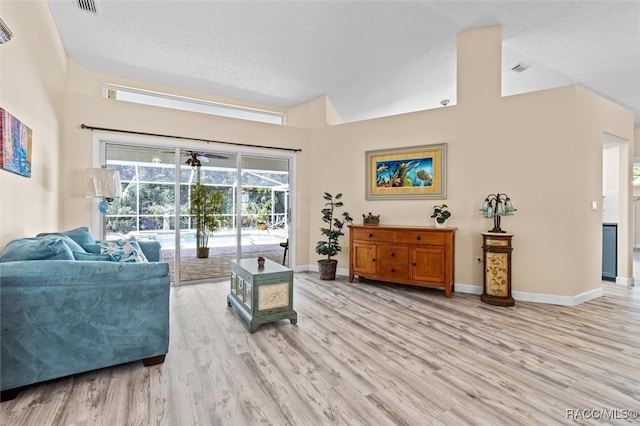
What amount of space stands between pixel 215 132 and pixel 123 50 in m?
1.52

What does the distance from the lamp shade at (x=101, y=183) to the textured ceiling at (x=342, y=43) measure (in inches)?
65.0

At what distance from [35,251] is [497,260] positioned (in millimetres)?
4447

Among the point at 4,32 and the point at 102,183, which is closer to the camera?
the point at 4,32

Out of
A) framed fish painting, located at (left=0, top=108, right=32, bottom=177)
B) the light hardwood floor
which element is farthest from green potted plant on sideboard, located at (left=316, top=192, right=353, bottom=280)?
framed fish painting, located at (left=0, top=108, right=32, bottom=177)

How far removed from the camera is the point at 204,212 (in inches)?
196

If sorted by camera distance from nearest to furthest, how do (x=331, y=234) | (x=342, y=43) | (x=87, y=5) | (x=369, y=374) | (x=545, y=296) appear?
(x=369, y=374) < (x=87, y=5) < (x=545, y=296) < (x=342, y=43) < (x=331, y=234)

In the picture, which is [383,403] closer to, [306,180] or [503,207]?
[503,207]

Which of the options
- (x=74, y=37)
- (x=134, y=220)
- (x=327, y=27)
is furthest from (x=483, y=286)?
(x=74, y=37)

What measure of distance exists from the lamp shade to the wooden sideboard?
→ 329cm

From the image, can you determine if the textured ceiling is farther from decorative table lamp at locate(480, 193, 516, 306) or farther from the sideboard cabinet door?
the sideboard cabinet door

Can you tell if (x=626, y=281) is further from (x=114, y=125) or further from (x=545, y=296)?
(x=114, y=125)

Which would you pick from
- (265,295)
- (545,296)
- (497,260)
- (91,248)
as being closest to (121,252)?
(91,248)

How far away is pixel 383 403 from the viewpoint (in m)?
1.86

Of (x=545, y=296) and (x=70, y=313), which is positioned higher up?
(x=70, y=313)
